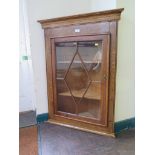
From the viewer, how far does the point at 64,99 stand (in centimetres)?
230

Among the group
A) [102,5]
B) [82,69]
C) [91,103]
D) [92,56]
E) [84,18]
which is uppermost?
[102,5]

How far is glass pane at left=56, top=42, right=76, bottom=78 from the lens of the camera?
2.14m

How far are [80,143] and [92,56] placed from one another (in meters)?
0.94

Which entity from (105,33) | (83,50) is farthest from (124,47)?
(83,50)

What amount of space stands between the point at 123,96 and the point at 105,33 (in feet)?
2.46

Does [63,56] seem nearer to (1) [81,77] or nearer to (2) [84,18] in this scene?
(1) [81,77]

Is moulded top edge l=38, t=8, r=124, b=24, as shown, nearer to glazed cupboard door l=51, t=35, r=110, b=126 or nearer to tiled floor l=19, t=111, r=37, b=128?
glazed cupboard door l=51, t=35, r=110, b=126

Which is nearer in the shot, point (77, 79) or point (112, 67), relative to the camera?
point (112, 67)

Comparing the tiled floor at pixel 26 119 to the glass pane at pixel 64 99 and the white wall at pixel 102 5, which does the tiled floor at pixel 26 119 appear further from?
the white wall at pixel 102 5

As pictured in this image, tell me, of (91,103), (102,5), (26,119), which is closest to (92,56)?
(91,103)

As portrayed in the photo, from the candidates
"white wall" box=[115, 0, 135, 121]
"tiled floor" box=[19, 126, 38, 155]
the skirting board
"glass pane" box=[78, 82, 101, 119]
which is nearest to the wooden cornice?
"white wall" box=[115, 0, 135, 121]

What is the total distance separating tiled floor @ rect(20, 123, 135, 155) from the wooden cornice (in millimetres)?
1231

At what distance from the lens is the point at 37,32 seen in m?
2.21

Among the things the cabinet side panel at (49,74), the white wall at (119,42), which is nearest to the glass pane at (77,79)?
the cabinet side panel at (49,74)
